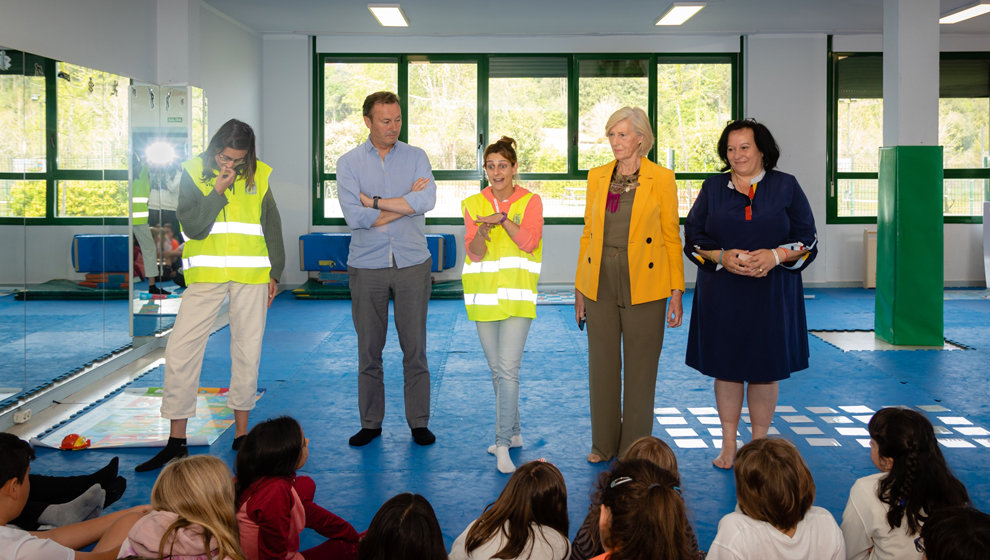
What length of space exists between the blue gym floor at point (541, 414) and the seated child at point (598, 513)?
0.17 metres

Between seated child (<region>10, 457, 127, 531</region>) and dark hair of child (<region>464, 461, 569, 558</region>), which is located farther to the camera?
seated child (<region>10, 457, 127, 531</region>)

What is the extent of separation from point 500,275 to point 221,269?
4.47ft

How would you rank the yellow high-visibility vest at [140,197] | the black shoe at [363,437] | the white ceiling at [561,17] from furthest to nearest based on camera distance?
1. the white ceiling at [561,17]
2. the yellow high-visibility vest at [140,197]
3. the black shoe at [363,437]

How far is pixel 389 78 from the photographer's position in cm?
1222

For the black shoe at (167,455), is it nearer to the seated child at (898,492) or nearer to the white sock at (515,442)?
the white sock at (515,442)

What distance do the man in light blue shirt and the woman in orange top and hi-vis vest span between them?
0.42m

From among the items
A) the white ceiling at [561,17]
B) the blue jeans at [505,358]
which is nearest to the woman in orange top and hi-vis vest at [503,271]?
the blue jeans at [505,358]

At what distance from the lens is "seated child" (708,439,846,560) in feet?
8.09

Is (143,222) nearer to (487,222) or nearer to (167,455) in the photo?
(167,455)

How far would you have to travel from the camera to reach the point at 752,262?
4094 mm

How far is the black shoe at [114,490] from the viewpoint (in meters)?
3.66

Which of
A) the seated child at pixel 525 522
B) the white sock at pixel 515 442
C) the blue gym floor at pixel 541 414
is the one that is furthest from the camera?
the white sock at pixel 515 442

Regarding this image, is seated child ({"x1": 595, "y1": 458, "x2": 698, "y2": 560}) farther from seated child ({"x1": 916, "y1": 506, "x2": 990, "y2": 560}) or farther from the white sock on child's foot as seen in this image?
the white sock on child's foot

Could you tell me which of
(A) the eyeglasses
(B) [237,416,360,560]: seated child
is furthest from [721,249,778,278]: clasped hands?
(A) the eyeglasses
